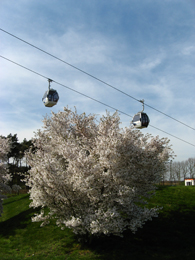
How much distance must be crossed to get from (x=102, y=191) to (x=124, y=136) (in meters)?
3.09

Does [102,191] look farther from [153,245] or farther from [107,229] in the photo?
[153,245]

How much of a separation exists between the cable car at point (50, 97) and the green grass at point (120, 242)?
26.0 ft

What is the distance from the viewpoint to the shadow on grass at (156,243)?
11.6 metres

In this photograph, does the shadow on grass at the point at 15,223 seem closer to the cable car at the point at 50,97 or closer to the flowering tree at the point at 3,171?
the flowering tree at the point at 3,171

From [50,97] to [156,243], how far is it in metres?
10.3

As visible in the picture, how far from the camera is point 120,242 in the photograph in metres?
13.3

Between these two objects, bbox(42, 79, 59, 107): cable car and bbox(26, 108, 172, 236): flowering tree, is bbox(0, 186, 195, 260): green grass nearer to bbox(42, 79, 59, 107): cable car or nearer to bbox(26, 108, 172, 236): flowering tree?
bbox(26, 108, 172, 236): flowering tree

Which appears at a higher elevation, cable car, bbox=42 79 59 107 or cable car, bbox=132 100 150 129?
cable car, bbox=42 79 59 107

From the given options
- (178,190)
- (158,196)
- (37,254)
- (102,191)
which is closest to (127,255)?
(102,191)

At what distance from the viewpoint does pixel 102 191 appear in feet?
38.3

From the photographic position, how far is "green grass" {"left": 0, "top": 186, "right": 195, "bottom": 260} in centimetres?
1179

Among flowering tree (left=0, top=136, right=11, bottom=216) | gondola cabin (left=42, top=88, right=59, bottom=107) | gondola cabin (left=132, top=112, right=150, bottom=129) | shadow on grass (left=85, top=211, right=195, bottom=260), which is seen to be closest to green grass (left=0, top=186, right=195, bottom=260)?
shadow on grass (left=85, top=211, right=195, bottom=260)

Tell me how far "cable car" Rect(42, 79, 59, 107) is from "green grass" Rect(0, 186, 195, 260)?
312 inches

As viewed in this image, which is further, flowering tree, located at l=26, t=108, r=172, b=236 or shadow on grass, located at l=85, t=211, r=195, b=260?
shadow on grass, located at l=85, t=211, r=195, b=260
